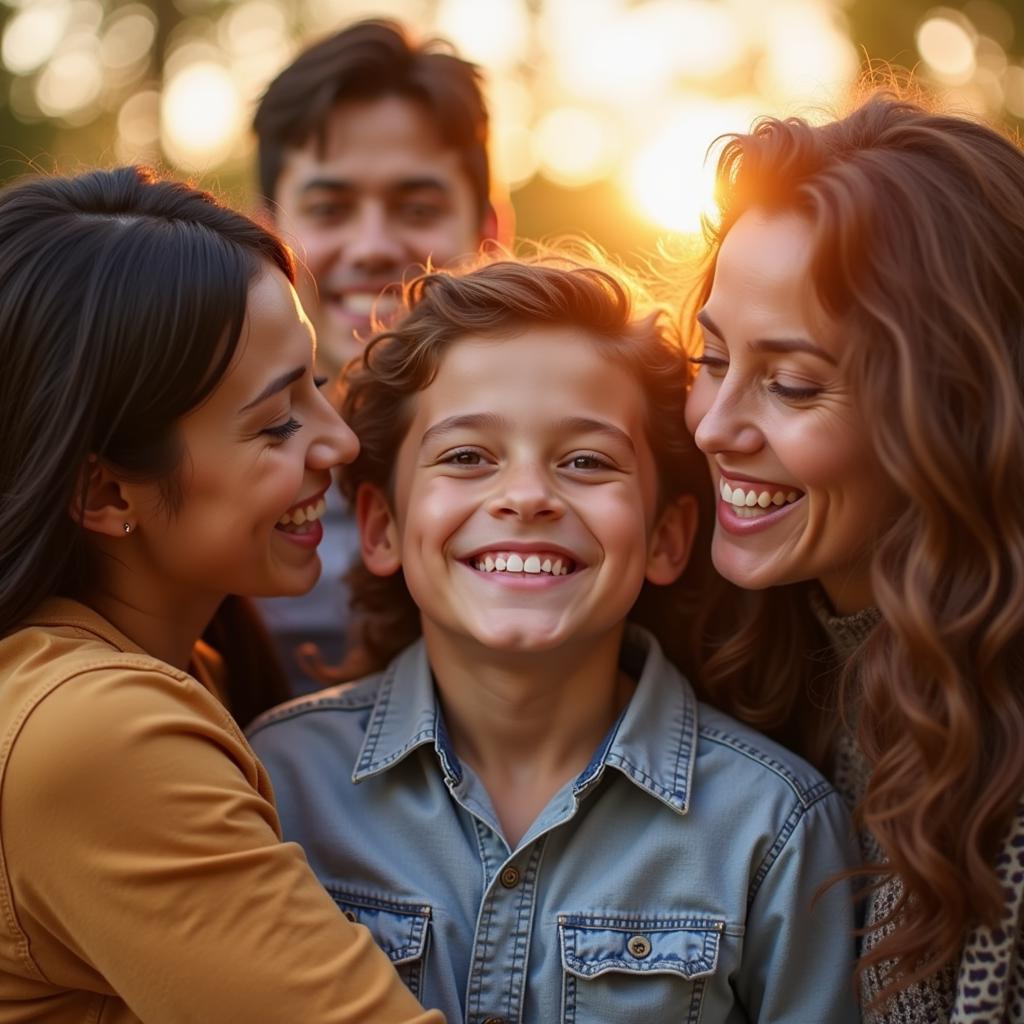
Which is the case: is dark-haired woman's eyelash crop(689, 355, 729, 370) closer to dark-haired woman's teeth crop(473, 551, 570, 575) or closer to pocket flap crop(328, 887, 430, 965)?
dark-haired woman's teeth crop(473, 551, 570, 575)

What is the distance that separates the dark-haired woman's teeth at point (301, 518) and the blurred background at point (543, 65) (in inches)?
290

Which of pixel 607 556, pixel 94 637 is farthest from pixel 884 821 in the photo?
pixel 94 637

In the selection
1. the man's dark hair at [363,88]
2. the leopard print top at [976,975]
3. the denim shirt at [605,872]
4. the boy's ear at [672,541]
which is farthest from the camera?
the man's dark hair at [363,88]

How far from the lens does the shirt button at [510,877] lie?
276cm


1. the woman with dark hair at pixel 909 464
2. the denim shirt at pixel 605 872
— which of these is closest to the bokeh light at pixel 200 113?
the denim shirt at pixel 605 872

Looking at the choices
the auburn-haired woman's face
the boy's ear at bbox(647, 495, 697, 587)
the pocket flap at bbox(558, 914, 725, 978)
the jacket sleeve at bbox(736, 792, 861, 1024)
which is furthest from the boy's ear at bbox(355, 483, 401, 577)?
the jacket sleeve at bbox(736, 792, 861, 1024)

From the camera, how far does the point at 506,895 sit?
2.75 m

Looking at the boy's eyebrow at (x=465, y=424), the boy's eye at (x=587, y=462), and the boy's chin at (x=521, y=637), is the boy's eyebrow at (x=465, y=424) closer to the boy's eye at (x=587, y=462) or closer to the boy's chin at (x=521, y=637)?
the boy's eye at (x=587, y=462)

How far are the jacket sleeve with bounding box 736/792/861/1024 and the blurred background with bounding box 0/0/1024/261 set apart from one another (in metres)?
7.77

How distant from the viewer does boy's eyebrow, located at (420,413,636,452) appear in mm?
2871

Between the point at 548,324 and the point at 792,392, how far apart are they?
61 centimetres

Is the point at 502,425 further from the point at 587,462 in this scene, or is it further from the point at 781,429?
the point at 781,429

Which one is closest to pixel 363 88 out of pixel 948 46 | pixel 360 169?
pixel 360 169

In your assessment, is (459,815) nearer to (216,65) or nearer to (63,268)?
(63,268)
